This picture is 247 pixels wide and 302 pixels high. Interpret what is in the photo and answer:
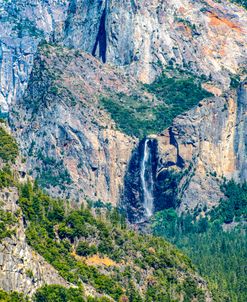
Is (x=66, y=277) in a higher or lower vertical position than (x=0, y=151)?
lower

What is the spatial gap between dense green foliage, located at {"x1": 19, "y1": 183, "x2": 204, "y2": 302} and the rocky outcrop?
240 inches

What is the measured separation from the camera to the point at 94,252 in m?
189

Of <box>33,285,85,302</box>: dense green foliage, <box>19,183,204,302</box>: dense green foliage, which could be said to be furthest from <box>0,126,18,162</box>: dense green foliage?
<box>33,285,85,302</box>: dense green foliage

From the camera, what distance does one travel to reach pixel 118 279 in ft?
615

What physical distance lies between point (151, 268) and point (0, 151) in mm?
24042

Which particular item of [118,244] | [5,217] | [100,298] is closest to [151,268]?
[118,244]

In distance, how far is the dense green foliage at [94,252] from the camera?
18000 centimetres

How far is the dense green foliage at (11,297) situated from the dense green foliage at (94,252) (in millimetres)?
16525

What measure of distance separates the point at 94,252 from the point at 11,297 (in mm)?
34889

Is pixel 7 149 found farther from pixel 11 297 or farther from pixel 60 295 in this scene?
pixel 11 297

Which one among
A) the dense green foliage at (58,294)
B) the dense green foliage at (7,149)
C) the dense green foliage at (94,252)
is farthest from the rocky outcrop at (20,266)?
the dense green foliage at (7,149)

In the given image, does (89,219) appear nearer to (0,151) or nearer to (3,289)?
(0,151)

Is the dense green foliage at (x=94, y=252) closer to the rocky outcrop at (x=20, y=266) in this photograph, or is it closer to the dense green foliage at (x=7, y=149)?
the dense green foliage at (x=7, y=149)

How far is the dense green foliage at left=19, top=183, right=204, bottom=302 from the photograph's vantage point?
591ft
